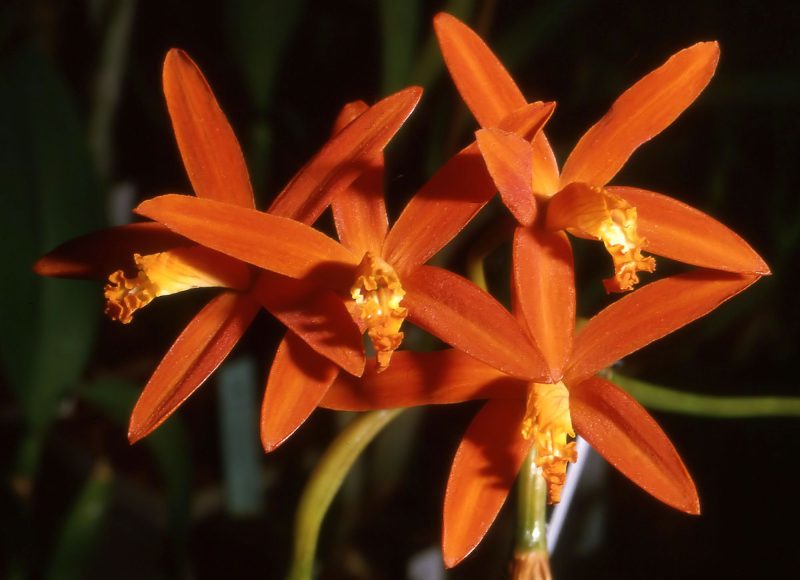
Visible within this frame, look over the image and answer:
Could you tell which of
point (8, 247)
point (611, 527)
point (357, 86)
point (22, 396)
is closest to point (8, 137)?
point (8, 247)

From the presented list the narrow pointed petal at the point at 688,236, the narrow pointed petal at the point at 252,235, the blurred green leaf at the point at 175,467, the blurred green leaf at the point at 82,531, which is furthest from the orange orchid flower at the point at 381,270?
the blurred green leaf at the point at 82,531

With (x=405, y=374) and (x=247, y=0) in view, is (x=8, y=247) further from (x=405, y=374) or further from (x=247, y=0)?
(x=405, y=374)

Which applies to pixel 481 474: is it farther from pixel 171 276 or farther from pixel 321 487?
pixel 171 276

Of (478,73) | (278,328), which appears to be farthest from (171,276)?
(278,328)

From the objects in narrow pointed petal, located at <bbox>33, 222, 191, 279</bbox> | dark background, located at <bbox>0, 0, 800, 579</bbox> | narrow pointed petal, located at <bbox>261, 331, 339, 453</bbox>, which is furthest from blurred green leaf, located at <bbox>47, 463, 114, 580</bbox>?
narrow pointed petal, located at <bbox>261, 331, 339, 453</bbox>

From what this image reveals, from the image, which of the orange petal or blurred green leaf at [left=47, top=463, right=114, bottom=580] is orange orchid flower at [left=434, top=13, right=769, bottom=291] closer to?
the orange petal

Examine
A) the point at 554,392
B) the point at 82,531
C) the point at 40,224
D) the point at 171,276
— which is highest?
the point at 40,224
